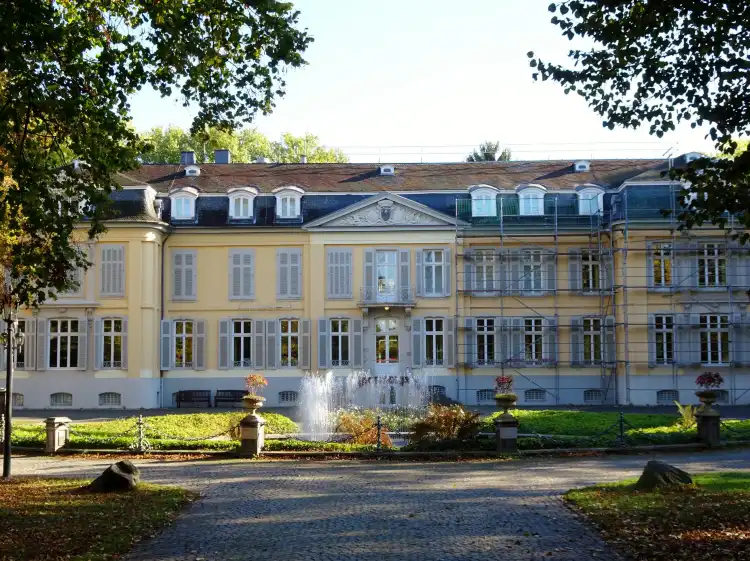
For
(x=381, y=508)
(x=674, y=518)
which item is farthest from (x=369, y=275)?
(x=674, y=518)

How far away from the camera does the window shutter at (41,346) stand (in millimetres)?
32781

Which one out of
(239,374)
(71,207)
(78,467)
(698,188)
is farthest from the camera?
(239,374)

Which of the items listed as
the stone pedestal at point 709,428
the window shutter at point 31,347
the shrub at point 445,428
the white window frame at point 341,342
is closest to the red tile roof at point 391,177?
the white window frame at point 341,342

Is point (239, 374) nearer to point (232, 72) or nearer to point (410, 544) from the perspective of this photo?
point (232, 72)

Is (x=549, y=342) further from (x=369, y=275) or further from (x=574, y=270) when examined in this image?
(x=369, y=275)

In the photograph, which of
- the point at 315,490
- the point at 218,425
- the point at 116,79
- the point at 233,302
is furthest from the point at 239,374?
the point at 116,79

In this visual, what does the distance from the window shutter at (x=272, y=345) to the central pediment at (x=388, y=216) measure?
12.5 feet

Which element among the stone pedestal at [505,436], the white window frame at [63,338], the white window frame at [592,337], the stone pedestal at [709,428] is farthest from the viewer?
the white window frame at [592,337]

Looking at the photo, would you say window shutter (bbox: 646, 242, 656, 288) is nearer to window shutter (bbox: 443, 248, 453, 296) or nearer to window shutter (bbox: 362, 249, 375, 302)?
window shutter (bbox: 443, 248, 453, 296)

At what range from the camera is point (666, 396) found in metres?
A: 32.4

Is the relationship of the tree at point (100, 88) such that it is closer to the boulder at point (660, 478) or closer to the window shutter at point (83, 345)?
the boulder at point (660, 478)

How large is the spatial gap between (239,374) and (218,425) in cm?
1104

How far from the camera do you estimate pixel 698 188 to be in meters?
10.2

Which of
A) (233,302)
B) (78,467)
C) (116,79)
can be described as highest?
(116,79)
